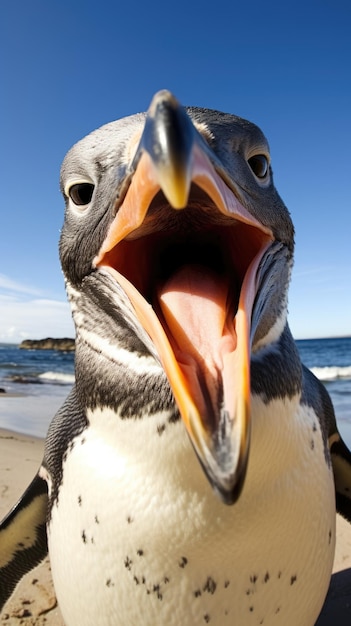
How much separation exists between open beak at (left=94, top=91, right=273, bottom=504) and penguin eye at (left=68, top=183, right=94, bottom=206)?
40cm

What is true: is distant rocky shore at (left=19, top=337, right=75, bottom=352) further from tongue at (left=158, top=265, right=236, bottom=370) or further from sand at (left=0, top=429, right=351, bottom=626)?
tongue at (left=158, top=265, right=236, bottom=370)

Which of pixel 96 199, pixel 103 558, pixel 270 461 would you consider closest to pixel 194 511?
pixel 270 461

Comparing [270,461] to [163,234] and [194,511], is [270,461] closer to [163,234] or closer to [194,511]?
[194,511]

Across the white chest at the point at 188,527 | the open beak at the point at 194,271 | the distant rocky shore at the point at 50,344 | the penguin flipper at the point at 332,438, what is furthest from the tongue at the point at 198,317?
the distant rocky shore at the point at 50,344

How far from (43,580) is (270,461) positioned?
250 cm

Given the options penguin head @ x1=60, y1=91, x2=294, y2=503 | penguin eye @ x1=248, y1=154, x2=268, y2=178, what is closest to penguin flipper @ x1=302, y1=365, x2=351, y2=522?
penguin head @ x1=60, y1=91, x2=294, y2=503

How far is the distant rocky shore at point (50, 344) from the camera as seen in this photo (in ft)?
169

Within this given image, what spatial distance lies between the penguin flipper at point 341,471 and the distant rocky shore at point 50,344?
4760cm

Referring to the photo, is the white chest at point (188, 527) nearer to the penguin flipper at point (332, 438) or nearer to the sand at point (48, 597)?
the penguin flipper at point (332, 438)

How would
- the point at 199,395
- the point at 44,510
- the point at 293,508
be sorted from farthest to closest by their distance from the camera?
the point at 44,510 → the point at 293,508 → the point at 199,395

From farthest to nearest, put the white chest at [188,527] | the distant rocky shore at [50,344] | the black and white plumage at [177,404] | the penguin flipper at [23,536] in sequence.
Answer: the distant rocky shore at [50,344], the penguin flipper at [23,536], the white chest at [188,527], the black and white plumage at [177,404]

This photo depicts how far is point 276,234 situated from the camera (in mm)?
1490

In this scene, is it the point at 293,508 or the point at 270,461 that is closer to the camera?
the point at 270,461

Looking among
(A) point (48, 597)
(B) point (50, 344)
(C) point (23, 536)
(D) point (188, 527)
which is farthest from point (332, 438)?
(B) point (50, 344)
